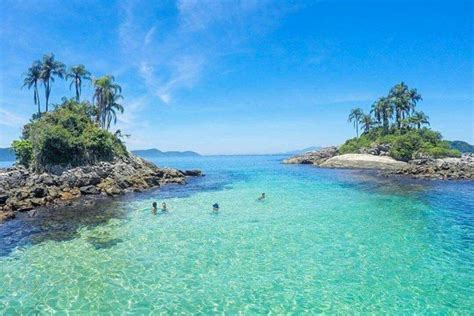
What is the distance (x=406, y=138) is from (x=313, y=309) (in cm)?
8632

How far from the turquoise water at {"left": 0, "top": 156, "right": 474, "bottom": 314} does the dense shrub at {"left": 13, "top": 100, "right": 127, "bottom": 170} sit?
63.0ft

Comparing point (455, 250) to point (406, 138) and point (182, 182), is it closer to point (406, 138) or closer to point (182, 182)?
point (182, 182)

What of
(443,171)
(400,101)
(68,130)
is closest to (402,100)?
(400,101)

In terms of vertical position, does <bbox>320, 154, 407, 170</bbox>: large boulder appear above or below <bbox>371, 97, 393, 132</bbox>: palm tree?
below

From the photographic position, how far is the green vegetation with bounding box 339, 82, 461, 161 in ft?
284

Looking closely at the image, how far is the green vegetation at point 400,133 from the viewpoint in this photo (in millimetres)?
86500

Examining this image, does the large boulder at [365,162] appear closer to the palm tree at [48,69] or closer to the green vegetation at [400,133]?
the green vegetation at [400,133]

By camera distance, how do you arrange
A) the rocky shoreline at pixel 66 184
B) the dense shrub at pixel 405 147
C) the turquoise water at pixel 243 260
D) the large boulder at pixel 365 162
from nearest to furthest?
the turquoise water at pixel 243 260 < the rocky shoreline at pixel 66 184 < the large boulder at pixel 365 162 < the dense shrub at pixel 405 147

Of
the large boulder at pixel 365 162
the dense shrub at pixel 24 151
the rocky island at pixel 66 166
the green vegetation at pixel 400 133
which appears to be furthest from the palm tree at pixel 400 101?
the dense shrub at pixel 24 151

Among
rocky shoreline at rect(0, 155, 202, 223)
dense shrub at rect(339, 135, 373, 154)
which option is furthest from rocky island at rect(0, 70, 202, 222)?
dense shrub at rect(339, 135, 373, 154)

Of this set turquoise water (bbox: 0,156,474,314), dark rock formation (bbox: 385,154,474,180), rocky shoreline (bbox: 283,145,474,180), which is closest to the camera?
turquoise water (bbox: 0,156,474,314)

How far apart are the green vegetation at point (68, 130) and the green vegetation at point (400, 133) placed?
71.4 m

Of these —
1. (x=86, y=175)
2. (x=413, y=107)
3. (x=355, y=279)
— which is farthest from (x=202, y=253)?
(x=413, y=107)

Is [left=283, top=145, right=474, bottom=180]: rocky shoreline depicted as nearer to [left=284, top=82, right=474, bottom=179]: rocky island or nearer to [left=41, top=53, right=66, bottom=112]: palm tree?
[left=284, top=82, right=474, bottom=179]: rocky island
